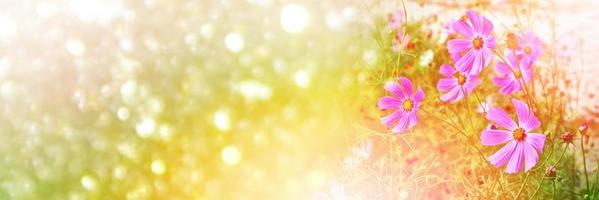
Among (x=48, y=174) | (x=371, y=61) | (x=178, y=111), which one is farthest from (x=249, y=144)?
(x=48, y=174)

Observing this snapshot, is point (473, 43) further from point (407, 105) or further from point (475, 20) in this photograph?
point (407, 105)

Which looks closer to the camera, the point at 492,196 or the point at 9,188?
the point at 492,196

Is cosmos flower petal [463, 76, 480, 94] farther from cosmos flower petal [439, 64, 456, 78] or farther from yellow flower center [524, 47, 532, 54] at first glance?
yellow flower center [524, 47, 532, 54]

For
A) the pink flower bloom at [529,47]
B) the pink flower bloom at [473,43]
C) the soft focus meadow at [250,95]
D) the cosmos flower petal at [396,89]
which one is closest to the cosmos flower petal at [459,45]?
the pink flower bloom at [473,43]

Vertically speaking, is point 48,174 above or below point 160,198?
above

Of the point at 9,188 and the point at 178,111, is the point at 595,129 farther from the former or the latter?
the point at 9,188

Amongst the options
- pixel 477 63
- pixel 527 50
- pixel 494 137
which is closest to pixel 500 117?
pixel 494 137
